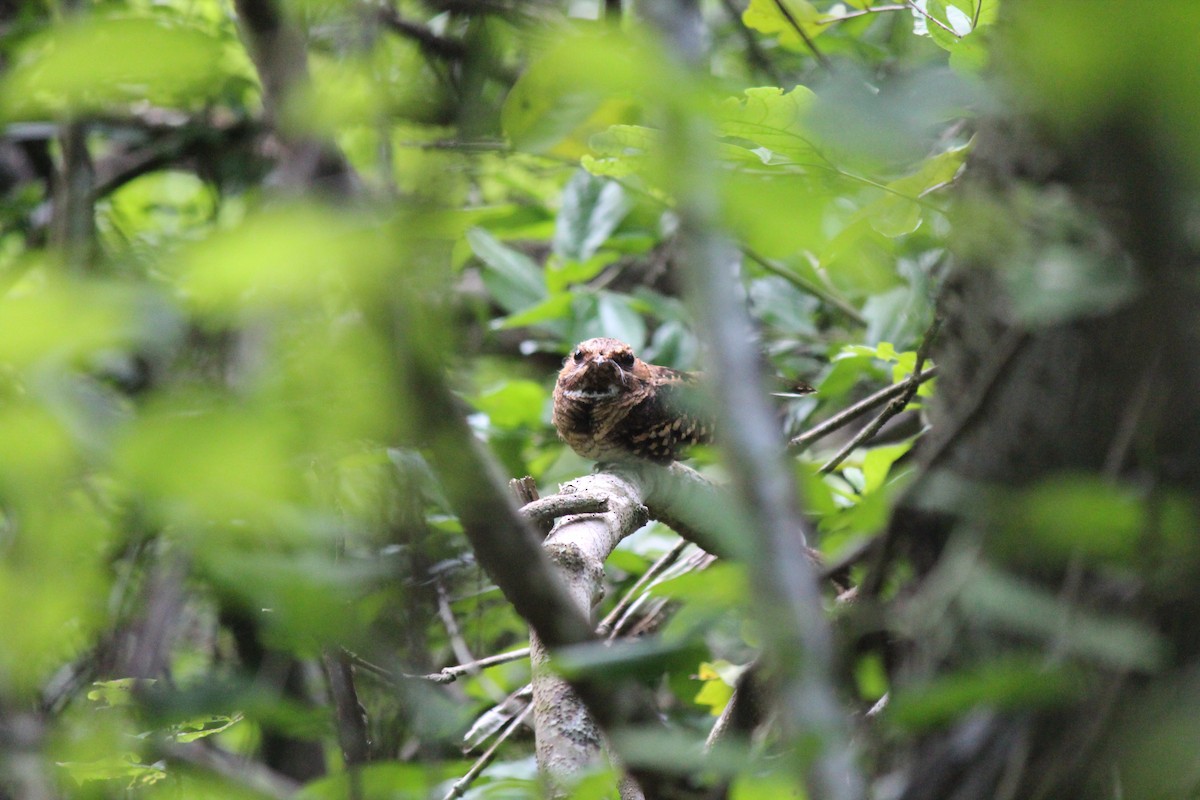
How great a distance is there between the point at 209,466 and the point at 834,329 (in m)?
3.28

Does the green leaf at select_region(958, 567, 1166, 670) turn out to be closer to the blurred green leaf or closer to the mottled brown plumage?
the blurred green leaf

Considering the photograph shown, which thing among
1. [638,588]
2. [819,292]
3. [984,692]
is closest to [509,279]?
[819,292]

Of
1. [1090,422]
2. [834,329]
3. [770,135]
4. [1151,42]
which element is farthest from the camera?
[834,329]

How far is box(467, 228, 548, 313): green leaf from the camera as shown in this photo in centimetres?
352

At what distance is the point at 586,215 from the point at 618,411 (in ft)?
3.94

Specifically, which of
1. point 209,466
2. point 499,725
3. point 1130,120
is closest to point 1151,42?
point 1130,120

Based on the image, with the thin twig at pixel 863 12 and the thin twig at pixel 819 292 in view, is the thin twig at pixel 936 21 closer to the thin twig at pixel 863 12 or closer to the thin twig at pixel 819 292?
the thin twig at pixel 863 12

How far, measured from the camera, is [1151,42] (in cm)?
58

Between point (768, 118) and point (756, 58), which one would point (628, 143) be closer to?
point (768, 118)

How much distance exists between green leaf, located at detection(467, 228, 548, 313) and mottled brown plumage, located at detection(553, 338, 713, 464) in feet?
3.07

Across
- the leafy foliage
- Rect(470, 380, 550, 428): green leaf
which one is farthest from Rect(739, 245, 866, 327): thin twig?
the leafy foliage

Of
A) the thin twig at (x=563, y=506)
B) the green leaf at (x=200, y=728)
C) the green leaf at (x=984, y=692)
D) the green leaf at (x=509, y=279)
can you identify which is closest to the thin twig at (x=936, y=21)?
the thin twig at (x=563, y=506)

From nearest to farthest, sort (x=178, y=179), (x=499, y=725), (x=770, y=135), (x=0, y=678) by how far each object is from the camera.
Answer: (x=0, y=678) → (x=770, y=135) → (x=499, y=725) → (x=178, y=179)

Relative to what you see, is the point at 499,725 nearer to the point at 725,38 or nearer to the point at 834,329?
the point at 834,329
